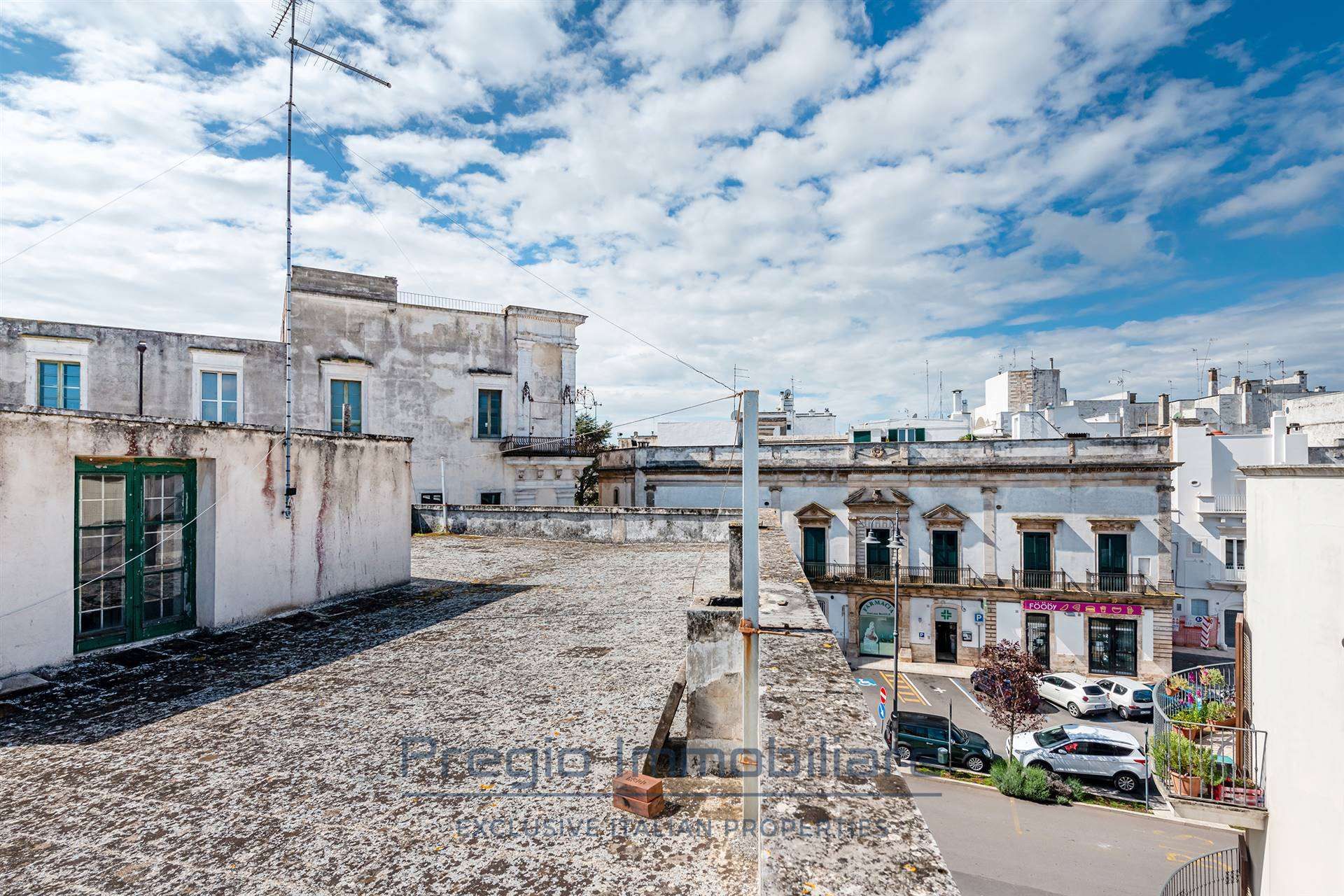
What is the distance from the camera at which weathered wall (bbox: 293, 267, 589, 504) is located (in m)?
19.0


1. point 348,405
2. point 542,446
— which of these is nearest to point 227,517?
point 348,405

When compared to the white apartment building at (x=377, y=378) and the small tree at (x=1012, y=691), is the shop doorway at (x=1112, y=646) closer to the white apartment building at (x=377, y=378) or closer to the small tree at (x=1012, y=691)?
the small tree at (x=1012, y=691)

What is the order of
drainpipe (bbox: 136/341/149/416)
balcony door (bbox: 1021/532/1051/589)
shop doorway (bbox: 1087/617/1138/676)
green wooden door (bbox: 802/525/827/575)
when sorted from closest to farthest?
drainpipe (bbox: 136/341/149/416)
shop doorway (bbox: 1087/617/1138/676)
balcony door (bbox: 1021/532/1051/589)
green wooden door (bbox: 802/525/827/575)

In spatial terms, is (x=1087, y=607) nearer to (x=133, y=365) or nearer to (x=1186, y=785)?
(x=1186, y=785)

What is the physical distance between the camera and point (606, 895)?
2.11 meters

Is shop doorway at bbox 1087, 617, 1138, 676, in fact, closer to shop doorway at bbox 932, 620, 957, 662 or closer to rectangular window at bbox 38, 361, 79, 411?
shop doorway at bbox 932, 620, 957, 662

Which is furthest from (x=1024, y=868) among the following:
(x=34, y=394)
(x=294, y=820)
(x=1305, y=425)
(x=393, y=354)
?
(x=1305, y=425)

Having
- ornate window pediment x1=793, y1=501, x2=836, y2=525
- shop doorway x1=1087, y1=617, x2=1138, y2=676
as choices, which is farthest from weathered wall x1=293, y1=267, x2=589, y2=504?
shop doorway x1=1087, y1=617, x2=1138, y2=676

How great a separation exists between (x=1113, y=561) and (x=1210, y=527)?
720 centimetres

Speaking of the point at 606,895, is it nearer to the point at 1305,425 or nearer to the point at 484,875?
the point at 484,875

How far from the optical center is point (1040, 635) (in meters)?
22.9

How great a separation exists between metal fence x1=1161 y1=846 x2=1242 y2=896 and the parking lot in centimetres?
615

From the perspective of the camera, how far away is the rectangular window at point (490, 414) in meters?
21.4

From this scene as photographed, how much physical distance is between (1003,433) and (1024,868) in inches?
982
